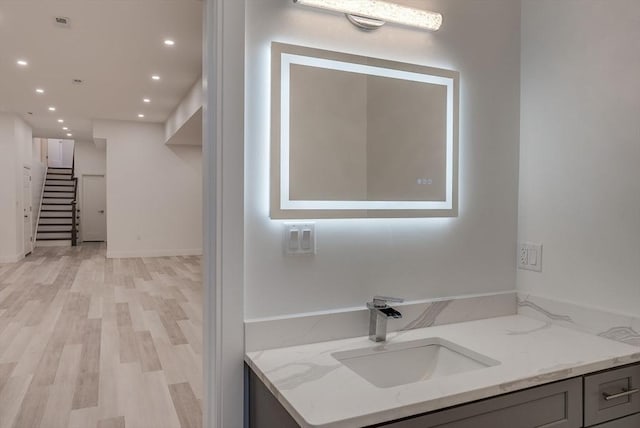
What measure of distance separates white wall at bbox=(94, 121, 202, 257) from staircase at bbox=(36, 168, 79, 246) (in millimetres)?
3082

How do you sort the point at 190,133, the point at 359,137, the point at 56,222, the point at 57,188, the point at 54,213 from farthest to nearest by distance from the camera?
the point at 57,188
the point at 54,213
the point at 56,222
the point at 190,133
the point at 359,137

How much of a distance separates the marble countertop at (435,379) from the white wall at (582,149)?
0.24 metres

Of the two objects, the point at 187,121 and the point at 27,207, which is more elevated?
the point at 187,121

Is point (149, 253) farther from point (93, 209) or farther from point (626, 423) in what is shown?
point (626, 423)

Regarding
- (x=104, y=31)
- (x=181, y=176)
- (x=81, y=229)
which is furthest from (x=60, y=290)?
(x=81, y=229)

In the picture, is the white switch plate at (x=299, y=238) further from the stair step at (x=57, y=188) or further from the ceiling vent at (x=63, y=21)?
the stair step at (x=57, y=188)

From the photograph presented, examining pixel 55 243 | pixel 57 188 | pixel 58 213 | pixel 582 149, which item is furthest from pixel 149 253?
pixel 582 149

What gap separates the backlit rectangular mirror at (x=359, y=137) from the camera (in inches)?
60.4

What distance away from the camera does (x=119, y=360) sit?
3406 mm

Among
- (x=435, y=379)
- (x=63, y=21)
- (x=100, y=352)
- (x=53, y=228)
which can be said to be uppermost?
(x=63, y=21)

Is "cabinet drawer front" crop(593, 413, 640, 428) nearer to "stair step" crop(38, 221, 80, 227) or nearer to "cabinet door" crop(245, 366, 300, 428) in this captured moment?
"cabinet door" crop(245, 366, 300, 428)

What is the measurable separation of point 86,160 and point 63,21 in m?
9.72

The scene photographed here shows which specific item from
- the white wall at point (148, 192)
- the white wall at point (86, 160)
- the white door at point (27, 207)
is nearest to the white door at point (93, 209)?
the white wall at point (86, 160)

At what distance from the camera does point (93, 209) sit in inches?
508
